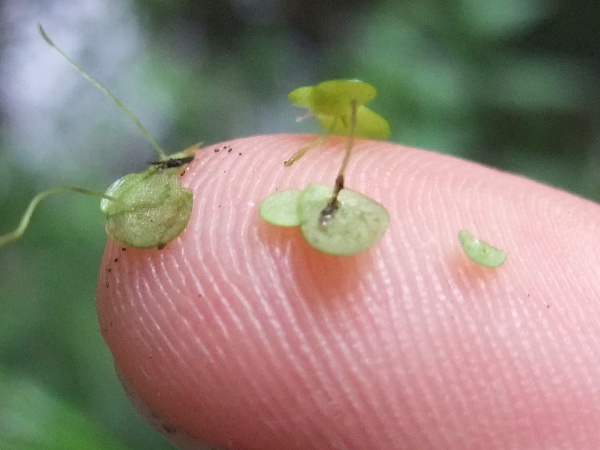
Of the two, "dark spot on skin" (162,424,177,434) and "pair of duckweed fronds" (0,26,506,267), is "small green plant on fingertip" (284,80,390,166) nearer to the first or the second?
"pair of duckweed fronds" (0,26,506,267)

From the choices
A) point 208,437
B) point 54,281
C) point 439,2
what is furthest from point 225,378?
point 439,2

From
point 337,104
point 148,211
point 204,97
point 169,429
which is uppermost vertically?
point 204,97

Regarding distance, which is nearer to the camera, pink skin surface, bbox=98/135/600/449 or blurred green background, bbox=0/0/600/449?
pink skin surface, bbox=98/135/600/449

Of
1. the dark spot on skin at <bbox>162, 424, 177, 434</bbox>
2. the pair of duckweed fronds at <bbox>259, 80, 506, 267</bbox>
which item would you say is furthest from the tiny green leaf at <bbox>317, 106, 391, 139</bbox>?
the dark spot on skin at <bbox>162, 424, 177, 434</bbox>

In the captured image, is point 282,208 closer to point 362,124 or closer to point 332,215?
point 332,215

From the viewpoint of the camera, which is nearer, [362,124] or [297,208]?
[297,208]

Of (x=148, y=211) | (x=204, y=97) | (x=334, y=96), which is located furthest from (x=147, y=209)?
(x=204, y=97)

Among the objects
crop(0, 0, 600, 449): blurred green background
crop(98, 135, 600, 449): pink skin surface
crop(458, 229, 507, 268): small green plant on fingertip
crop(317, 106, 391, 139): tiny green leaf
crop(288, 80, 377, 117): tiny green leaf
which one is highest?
crop(0, 0, 600, 449): blurred green background

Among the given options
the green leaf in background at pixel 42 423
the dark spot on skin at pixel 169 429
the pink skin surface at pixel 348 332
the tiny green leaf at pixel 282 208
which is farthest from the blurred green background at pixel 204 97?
the tiny green leaf at pixel 282 208
